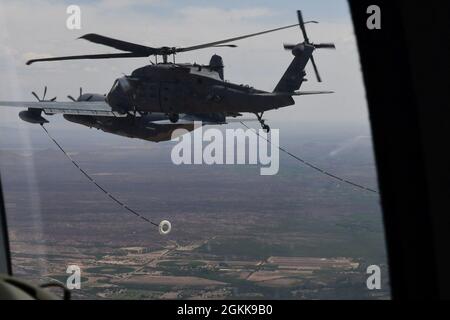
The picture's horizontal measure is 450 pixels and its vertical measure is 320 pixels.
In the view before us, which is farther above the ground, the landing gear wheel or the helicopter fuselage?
the helicopter fuselage

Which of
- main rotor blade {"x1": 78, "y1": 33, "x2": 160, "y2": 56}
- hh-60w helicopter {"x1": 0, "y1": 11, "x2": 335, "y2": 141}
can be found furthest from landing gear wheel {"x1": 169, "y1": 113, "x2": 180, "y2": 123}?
main rotor blade {"x1": 78, "y1": 33, "x2": 160, "y2": 56}

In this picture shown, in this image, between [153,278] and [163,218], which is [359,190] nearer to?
[153,278]

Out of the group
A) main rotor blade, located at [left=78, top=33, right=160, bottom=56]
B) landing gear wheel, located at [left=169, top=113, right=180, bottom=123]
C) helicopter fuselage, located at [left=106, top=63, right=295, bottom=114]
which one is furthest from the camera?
landing gear wheel, located at [left=169, top=113, right=180, bottom=123]

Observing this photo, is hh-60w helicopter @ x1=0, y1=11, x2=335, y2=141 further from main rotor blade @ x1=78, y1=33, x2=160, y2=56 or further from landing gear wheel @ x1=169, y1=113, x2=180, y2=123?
main rotor blade @ x1=78, y1=33, x2=160, y2=56

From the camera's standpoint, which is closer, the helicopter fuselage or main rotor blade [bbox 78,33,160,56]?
main rotor blade [bbox 78,33,160,56]

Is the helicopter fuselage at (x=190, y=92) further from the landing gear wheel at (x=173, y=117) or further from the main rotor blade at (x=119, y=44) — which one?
the main rotor blade at (x=119, y=44)


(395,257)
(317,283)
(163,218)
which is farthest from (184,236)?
(395,257)

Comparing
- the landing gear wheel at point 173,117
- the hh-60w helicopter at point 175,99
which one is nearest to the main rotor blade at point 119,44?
the hh-60w helicopter at point 175,99

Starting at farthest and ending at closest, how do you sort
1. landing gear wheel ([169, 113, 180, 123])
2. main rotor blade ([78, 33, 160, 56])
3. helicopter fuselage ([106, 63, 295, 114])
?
Answer: landing gear wheel ([169, 113, 180, 123]) < helicopter fuselage ([106, 63, 295, 114]) < main rotor blade ([78, 33, 160, 56])
